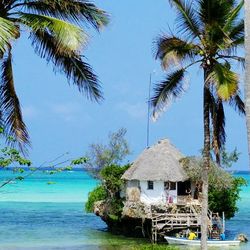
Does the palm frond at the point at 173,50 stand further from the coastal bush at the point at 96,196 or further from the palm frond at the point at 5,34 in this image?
the coastal bush at the point at 96,196

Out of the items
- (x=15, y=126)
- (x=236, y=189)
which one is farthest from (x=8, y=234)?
(x=15, y=126)

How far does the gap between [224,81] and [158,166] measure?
23.0 meters

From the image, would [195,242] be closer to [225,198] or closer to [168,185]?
[168,185]

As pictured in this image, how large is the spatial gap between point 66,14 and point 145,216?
27.3 m

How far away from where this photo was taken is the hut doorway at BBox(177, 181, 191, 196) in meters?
41.7

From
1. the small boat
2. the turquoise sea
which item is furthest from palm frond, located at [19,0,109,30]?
the small boat

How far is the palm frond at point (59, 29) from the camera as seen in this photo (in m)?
11.3

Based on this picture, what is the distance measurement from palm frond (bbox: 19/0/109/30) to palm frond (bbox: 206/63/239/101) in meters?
5.93

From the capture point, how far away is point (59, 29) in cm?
1175

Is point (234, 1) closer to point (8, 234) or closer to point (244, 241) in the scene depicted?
point (244, 241)

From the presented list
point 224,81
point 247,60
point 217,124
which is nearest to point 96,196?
point 217,124

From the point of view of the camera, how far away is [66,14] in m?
12.8

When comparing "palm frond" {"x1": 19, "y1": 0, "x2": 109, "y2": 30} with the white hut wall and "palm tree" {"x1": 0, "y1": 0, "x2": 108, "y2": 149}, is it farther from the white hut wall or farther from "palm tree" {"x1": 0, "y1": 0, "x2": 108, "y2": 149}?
the white hut wall

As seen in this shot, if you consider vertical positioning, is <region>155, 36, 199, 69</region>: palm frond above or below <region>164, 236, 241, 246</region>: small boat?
above
